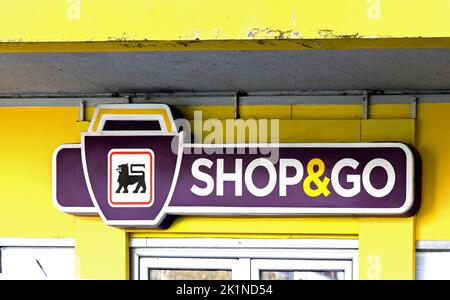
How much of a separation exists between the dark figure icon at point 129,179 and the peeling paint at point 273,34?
138 cm

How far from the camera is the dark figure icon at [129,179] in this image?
3.05 meters

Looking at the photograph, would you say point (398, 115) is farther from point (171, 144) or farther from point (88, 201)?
point (88, 201)

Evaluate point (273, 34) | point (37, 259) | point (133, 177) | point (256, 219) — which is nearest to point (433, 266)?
point (256, 219)

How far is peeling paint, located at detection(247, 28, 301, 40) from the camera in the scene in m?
1.84

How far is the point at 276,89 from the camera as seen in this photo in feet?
9.94

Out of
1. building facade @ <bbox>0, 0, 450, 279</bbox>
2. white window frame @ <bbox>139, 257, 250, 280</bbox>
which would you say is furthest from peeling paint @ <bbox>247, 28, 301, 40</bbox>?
white window frame @ <bbox>139, 257, 250, 280</bbox>

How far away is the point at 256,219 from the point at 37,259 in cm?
123

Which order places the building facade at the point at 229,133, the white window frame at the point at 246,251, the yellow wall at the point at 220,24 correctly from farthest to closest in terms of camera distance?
the white window frame at the point at 246,251, the building facade at the point at 229,133, the yellow wall at the point at 220,24

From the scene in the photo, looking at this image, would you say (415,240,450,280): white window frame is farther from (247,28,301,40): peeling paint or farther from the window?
the window

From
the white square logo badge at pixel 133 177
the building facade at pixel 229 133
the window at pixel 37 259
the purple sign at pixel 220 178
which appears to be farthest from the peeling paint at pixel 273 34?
the window at pixel 37 259

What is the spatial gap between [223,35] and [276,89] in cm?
119

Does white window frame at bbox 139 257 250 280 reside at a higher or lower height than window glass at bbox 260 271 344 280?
higher

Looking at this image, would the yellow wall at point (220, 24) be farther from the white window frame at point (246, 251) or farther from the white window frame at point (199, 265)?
the white window frame at point (199, 265)

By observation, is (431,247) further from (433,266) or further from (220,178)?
(220,178)
